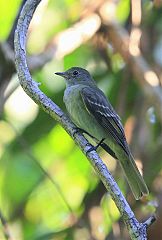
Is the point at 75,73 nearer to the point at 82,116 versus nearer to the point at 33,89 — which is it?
the point at 82,116

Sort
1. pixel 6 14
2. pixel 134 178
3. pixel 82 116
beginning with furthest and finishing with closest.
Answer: pixel 6 14
pixel 82 116
pixel 134 178

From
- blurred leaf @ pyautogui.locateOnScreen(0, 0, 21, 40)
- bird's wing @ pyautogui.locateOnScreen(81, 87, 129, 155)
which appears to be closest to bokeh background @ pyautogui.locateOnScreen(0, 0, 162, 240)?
blurred leaf @ pyautogui.locateOnScreen(0, 0, 21, 40)

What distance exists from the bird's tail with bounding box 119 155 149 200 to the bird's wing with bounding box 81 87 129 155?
151mm

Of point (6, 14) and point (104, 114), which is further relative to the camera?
point (6, 14)

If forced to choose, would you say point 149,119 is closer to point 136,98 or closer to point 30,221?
point 136,98

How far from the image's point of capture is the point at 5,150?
20.1ft

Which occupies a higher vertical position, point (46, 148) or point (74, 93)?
point (74, 93)

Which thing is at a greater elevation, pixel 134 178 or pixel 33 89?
pixel 33 89

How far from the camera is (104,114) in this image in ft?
16.7

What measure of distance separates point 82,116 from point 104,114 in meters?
0.16

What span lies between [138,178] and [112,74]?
1.78m

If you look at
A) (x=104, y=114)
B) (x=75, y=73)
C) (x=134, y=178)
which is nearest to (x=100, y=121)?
(x=104, y=114)

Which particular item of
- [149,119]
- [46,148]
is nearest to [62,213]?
[46,148]

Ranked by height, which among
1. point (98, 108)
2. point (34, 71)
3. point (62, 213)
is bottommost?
point (62, 213)
